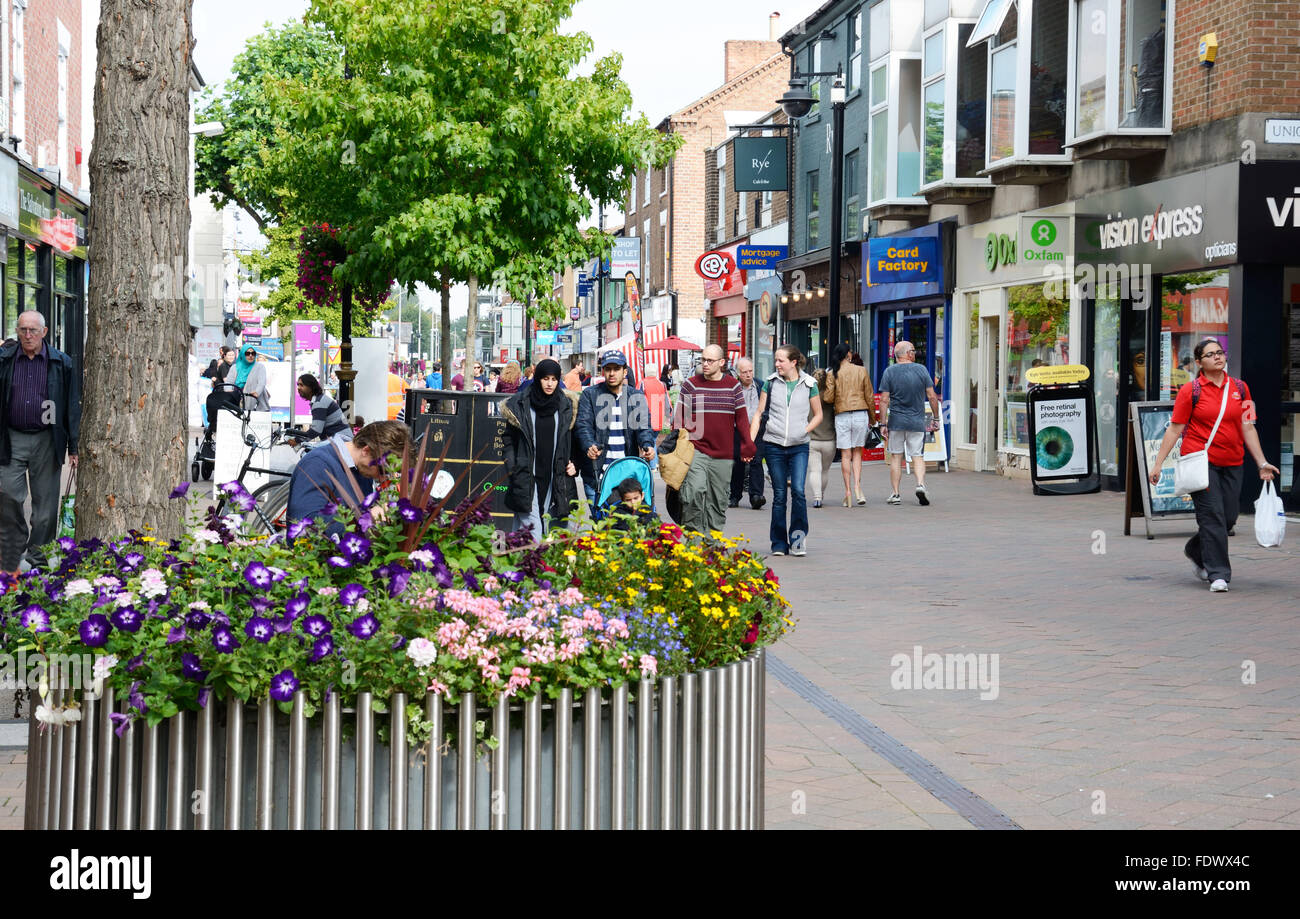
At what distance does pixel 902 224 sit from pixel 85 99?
15.3 metres

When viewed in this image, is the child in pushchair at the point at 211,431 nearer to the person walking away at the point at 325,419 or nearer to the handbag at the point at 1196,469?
the person walking away at the point at 325,419

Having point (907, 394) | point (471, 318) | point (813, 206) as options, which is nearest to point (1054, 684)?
point (907, 394)

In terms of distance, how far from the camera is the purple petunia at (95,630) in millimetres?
3523

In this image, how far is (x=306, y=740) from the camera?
346 cm

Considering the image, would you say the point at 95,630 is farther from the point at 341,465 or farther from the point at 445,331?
the point at 445,331

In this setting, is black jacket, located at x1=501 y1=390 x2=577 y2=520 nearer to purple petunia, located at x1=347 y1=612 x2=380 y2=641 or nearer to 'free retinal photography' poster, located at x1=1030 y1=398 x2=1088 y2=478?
purple petunia, located at x1=347 y1=612 x2=380 y2=641

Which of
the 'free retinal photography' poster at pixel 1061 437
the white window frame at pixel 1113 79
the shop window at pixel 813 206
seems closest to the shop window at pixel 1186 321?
the 'free retinal photography' poster at pixel 1061 437

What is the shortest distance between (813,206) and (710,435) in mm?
25303

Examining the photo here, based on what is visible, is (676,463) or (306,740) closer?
(306,740)

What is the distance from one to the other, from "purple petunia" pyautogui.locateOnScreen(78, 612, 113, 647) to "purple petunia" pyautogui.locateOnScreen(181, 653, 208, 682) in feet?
0.79

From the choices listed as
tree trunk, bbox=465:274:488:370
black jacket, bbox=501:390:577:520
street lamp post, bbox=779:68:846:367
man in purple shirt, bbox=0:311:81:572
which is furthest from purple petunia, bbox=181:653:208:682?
street lamp post, bbox=779:68:846:367

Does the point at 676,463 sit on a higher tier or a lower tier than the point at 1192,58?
lower
